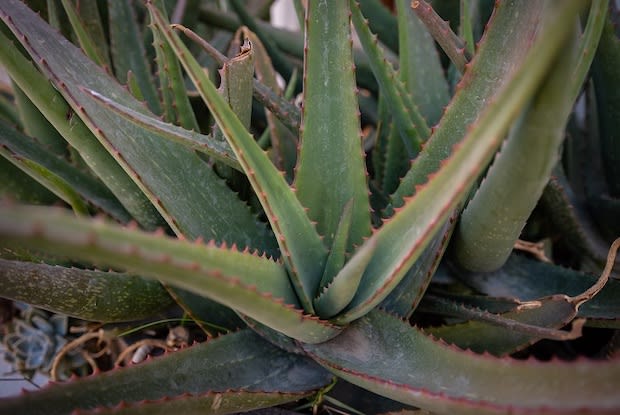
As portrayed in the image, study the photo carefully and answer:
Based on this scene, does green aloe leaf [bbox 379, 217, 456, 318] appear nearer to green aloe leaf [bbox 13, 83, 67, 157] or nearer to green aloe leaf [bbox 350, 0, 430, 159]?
green aloe leaf [bbox 350, 0, 430, 159]

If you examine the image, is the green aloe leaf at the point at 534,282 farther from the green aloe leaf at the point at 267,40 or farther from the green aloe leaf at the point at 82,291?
the green aloe leaf at the point at 267,40

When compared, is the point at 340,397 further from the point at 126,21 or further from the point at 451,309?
the point at 126,21

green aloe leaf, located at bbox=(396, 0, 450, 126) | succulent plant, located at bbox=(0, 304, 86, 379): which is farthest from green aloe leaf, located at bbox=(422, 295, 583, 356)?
succulent plant, located at bbox=(0, 304, 86, 379)

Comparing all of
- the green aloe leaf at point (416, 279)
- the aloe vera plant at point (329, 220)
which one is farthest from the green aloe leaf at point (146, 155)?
the green aloe leaf at point (416, 279)

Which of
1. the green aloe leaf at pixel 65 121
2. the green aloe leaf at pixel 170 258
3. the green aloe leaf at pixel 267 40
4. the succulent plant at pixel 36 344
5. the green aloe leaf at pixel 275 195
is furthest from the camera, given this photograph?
the green aloe leaf at pixel 267 40

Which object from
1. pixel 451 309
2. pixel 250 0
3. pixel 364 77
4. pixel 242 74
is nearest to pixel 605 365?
pixel 451 309

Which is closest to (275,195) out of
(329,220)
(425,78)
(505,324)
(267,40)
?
(329,220)
